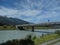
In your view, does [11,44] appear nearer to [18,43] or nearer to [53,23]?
[18,43]

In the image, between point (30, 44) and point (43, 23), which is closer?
point (30, 44)

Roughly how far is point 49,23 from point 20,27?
1355 inches

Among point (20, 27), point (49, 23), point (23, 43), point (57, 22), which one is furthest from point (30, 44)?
point (20, 27)

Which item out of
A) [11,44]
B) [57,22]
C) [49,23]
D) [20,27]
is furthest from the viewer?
[20,27]

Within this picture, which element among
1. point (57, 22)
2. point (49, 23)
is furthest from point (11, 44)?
point (49, 23)

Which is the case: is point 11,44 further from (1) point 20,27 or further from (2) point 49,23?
(1) point 20,27

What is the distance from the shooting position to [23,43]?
2262 centimetres

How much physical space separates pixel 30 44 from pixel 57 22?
55494 mm

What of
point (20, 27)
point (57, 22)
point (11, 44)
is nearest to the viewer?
point (11, 44)

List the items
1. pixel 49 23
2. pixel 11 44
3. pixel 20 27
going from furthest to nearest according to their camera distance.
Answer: pixel 20 27 → pixel 49 23 → pixel 11 44

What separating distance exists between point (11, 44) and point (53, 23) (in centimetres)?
5978

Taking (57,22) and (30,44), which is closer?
(30,44)

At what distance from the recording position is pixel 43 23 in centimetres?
8588

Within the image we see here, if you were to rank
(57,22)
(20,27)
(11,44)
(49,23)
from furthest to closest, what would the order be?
(20,27) < (49,23) < (57,22) < (11,44)
